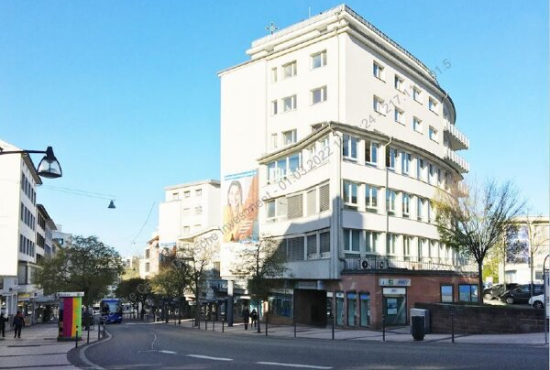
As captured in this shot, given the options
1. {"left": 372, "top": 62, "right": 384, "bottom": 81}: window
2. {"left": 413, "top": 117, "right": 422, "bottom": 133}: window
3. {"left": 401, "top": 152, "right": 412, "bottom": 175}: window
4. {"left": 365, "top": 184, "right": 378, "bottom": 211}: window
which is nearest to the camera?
{"left": 365, "top": 184, "right": 378, "bottom": 211}: window

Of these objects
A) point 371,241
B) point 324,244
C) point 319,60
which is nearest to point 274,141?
point 319,60

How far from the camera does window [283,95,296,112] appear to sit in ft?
163

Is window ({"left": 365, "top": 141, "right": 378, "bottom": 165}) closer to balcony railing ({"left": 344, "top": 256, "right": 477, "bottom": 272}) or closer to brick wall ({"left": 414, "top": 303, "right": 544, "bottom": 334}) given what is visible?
balcony railing ({"left": 344, "top": 256, "right": 477, "bottom": 272})

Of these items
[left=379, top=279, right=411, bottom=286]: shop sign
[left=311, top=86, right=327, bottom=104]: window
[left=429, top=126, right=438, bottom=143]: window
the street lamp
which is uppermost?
[left=311, top=86, right=327, bottom=104]: window

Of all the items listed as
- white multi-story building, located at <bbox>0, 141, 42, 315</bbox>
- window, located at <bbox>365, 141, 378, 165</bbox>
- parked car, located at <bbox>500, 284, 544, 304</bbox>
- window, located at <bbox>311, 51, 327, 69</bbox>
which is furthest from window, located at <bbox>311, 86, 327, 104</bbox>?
white multi-story building, located at <bbox>0, 141, 42, 315</bbox>

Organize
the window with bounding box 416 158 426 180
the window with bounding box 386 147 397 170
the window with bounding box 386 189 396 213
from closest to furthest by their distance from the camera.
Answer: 1. the window with bounding box 386 189 396 213
2. the window with bounding box 386 147 397 170
3. the window with bounding box 416 158 426 180

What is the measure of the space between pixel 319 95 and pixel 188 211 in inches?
2122

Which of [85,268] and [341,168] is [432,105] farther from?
[85,268]

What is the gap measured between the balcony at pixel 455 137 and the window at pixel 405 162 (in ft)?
50.1

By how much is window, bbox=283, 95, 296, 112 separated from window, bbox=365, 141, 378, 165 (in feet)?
32.3

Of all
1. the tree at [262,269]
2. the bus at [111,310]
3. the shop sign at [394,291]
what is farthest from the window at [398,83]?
the bus at [111,310]

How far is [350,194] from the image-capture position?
39.3 metres

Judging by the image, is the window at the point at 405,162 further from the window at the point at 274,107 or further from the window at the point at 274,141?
the window at the point at 274,107

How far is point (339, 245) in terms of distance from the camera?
38.5m
